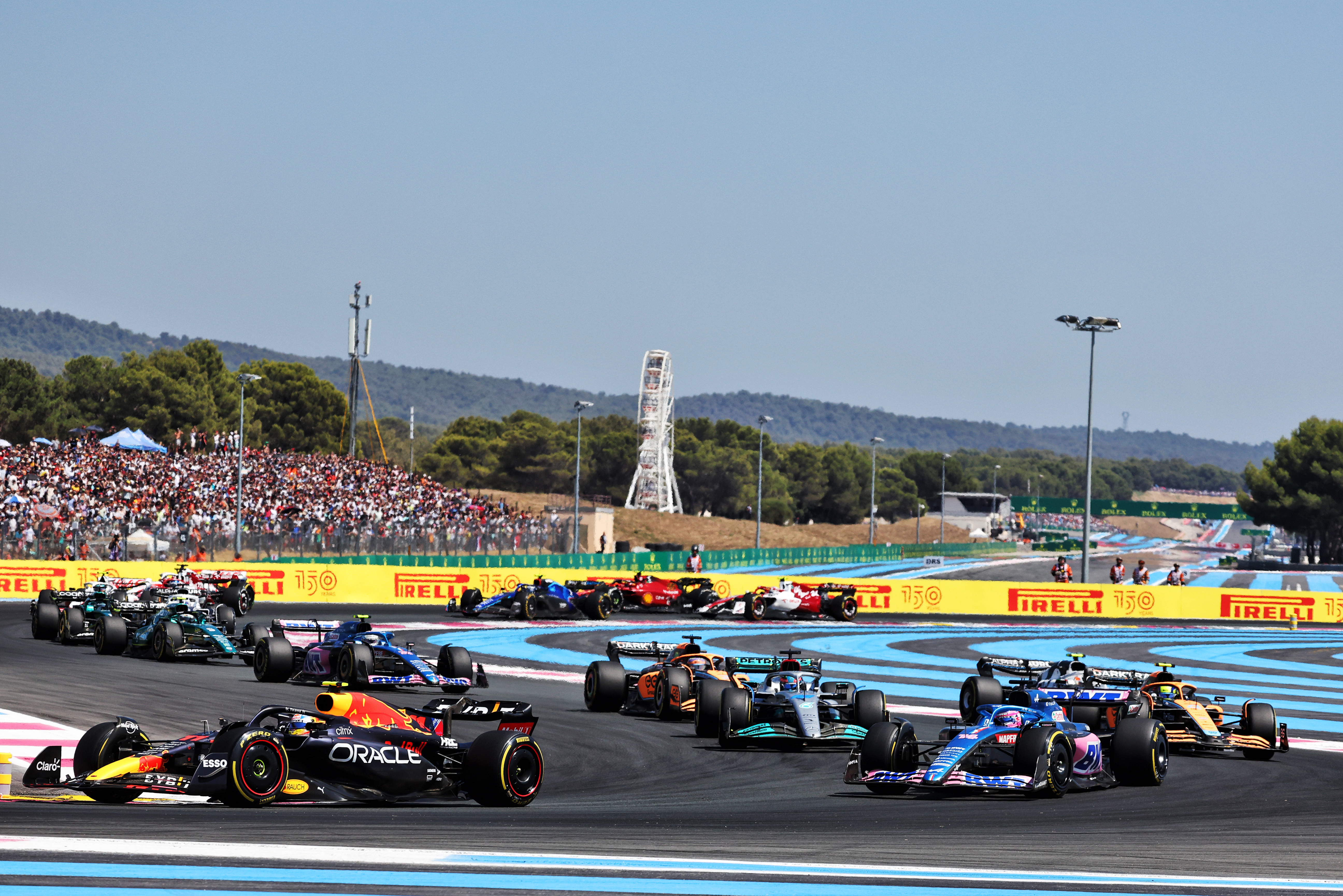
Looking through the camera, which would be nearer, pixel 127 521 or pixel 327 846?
pixel 327 846

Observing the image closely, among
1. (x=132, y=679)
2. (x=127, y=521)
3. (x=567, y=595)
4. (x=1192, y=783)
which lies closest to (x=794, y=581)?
(x=567, y=595)

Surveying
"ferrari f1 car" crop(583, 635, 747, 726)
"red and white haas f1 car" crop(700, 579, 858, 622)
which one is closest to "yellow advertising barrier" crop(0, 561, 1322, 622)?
"red and white haas f1 car" crop(700, 579, 858, 622)

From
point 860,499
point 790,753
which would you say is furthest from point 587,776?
point 860,499

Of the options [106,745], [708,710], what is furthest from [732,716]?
[106,745]

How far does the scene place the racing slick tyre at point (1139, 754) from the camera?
1576 centimetres

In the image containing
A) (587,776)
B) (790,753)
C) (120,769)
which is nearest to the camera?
(120,769)

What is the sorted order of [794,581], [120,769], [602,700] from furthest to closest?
[794,581]
[602,700]
[120,769]

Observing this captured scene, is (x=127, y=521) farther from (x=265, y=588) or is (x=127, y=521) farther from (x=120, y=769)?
(x=120, y=769)

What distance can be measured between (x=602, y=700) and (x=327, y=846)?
39.5ft

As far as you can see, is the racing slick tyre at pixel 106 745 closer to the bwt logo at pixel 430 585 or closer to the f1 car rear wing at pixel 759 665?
the f1 car rear wing at pixel 759 665

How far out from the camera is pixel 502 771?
13039mm

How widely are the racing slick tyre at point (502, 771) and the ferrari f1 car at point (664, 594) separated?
31538mm

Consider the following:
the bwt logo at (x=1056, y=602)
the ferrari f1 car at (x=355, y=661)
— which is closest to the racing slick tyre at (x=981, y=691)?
the ferrari f1 car at (x=355, y=661)

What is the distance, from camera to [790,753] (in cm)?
1861
